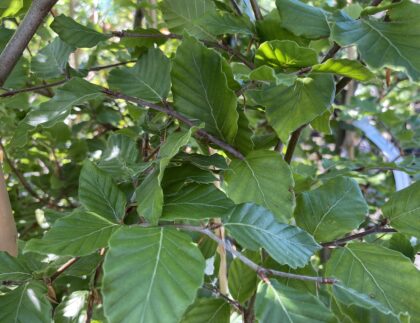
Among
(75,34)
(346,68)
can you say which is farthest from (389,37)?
(75,34)

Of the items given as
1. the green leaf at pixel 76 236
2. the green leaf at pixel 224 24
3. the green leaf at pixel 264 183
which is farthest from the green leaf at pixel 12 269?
the green leaf at pixel 224 24

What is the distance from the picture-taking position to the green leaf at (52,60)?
610 millimetres

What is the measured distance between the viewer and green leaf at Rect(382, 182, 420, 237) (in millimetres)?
421

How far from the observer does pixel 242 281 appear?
0.47 m

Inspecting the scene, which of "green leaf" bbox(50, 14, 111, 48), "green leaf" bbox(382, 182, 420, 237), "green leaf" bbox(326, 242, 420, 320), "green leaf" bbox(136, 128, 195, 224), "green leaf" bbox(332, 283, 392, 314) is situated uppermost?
"green leaf" bbox(50, 14, 111, 48)

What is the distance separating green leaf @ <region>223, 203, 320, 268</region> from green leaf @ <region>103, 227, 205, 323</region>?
55mm

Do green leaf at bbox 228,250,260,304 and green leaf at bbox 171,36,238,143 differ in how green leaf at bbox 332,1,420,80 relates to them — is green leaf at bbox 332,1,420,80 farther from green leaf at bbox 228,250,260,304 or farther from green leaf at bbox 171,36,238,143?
green leaf at bbox 228,250,260,304

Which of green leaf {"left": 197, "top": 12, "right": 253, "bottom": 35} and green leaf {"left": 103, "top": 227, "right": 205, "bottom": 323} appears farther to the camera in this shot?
green leaf {"left": 197, "top": 12, "right": 253, "bottom": 35}

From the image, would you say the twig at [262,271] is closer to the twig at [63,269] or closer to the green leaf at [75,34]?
the twig at [63,269]

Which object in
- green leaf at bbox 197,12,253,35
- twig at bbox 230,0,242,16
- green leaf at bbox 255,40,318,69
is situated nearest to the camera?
green leaf at bbox 255,40,318,69

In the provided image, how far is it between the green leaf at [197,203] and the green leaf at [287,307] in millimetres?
70

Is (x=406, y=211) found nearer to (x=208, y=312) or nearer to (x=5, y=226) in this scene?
(x=208, y=312)

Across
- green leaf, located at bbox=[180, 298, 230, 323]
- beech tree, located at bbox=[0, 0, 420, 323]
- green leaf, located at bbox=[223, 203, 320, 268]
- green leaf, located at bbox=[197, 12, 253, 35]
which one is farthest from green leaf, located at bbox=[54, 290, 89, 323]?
green leaf, located at bbox=[197, 12, 253, 35]

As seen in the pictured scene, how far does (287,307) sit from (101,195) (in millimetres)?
190
